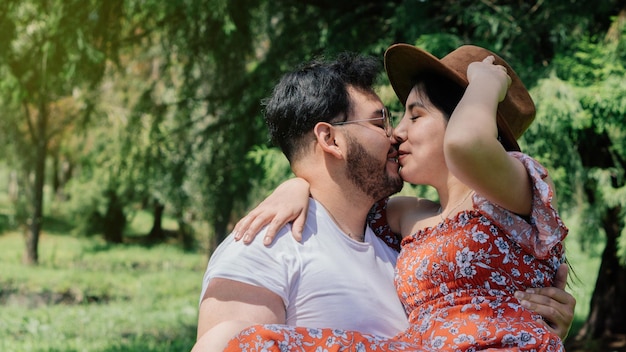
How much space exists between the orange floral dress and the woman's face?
8.1 inches

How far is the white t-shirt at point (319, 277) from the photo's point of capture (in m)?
2.24

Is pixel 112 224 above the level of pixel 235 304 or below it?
below

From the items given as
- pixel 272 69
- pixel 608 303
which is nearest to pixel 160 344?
pixel 272 69

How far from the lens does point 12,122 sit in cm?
1495

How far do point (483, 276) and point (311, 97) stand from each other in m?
0.88

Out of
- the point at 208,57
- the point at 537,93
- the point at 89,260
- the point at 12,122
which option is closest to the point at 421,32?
the point at 537,93

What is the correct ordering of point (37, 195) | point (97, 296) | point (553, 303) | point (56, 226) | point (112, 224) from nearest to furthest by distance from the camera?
point (553, 303) → point (97, 296) → point (37, 195) → point (112, 224) → point (56, 226)

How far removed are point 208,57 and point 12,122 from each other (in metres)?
8.97

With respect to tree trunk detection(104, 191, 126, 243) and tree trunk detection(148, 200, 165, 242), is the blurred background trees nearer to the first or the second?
tree trunk detection(104, 191, 126, 243)

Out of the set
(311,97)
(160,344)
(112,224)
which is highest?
(311,97)

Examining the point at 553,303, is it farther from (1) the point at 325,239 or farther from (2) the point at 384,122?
(2) the point at 384,122

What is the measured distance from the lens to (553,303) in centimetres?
232

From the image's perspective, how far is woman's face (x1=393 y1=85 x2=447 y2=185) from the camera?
2480mm

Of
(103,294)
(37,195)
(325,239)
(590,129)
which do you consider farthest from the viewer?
(37,195)
